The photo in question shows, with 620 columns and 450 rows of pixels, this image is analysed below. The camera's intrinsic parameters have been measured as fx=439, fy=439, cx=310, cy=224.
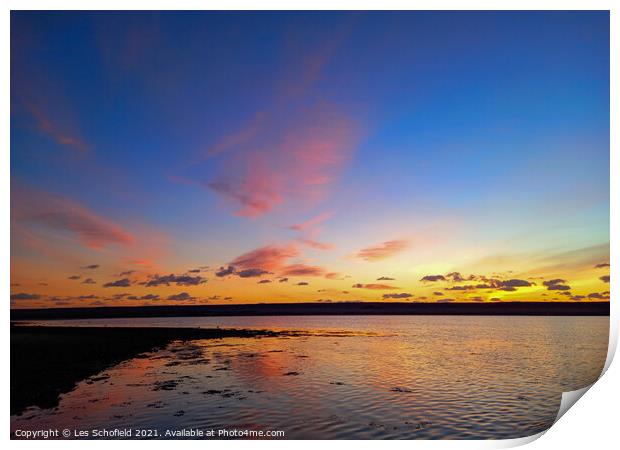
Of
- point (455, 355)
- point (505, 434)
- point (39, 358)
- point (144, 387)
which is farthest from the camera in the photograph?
point (455, 355)

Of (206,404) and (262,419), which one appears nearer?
(262,419)

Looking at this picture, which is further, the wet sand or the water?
the wet sand

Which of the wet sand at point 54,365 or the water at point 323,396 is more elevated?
the wet sand at point 54,365

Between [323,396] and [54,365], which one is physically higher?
[54,365]

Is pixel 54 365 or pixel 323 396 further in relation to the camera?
pixel 54 365

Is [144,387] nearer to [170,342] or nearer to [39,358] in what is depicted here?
[39,358]

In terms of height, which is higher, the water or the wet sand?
the wet sand

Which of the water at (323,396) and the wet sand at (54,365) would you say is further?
the wet sand at (54,365)

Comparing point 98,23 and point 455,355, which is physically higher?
point 98,23

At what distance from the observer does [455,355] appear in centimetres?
2984
